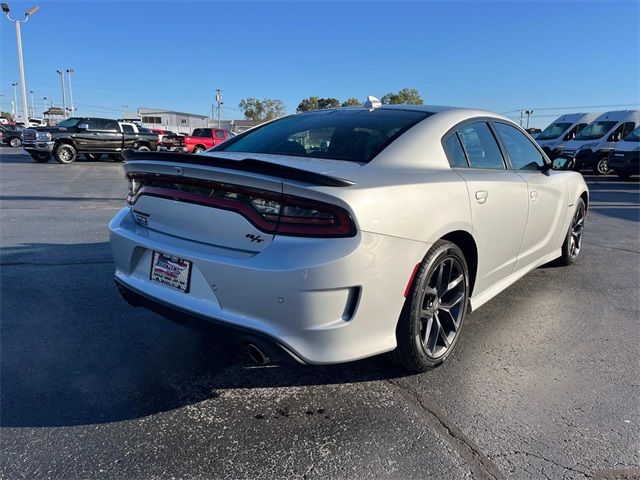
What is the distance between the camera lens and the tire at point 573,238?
5.07m

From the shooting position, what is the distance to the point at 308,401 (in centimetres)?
263

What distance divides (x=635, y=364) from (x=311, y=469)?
2299 mm

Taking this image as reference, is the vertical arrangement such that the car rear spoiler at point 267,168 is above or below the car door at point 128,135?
below

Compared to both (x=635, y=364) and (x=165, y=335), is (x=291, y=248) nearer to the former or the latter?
(x=165, y=335)

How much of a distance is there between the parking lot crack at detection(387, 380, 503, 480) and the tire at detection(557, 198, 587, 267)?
317 cm

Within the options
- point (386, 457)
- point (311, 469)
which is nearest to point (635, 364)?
point (386, 457)

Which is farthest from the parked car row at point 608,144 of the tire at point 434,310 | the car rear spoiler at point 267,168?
the car rear spoiler at point 267,168

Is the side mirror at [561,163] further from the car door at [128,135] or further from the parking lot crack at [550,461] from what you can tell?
the car door at [128,135]

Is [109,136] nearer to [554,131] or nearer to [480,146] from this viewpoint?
[554,131]

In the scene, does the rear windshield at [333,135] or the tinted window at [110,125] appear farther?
the tinted window at [110,125]

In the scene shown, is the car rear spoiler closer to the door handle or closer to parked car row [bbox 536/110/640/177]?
the door handle

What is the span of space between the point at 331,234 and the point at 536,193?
2.39 m

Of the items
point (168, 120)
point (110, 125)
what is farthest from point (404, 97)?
point (110, 125)

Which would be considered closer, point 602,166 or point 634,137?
point 634,137
